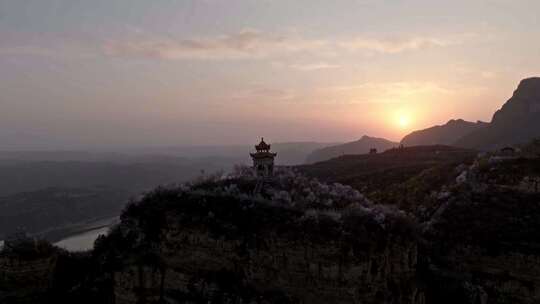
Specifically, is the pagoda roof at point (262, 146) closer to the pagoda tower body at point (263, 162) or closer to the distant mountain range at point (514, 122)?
the pagoda tower body at point (263, 162)

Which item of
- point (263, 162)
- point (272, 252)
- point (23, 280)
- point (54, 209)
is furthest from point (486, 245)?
point (54, 209)

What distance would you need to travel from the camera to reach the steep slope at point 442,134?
16212 centimetres

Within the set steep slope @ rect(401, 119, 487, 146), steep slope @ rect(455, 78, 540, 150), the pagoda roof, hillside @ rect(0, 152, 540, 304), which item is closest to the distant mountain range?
steep slope @ rect(455, 78, 540, 150)

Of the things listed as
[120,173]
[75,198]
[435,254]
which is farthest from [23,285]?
[120,173]

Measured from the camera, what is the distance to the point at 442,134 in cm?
16775

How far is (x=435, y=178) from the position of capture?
3878 cm

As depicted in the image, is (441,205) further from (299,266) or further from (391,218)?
(299,266)

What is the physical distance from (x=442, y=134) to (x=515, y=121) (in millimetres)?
48099

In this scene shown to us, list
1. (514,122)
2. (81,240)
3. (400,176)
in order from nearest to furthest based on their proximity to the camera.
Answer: (400,176) → (81,240) → (514,122)

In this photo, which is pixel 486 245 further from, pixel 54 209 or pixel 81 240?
pixel 54 209

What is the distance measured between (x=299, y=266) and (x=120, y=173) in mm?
149092

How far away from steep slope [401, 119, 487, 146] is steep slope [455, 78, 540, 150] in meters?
29.4

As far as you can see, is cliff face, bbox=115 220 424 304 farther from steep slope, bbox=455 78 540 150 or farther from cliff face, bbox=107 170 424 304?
steep slope, bbox=455 78 540 150

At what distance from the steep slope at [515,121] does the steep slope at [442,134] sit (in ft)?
96.6
